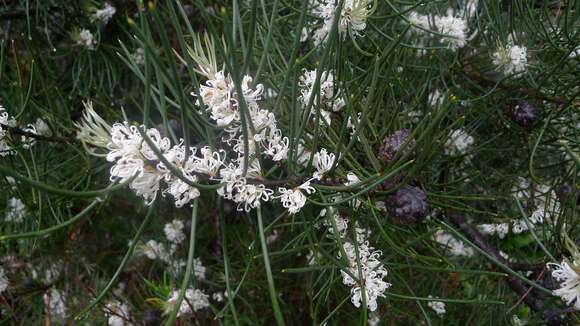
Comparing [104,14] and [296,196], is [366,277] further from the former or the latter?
[104,14]

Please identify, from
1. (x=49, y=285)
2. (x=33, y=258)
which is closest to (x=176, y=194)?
(x=49, y=285)

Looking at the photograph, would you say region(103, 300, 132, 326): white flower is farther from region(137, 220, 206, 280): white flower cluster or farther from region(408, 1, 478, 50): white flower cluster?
region(408, 1, 478, 50): white flower cluster

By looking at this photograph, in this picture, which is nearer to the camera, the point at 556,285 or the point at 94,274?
the point at 556,285

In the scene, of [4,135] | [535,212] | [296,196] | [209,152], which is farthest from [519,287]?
[4,135]

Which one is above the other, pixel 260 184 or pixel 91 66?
pixel 91 66

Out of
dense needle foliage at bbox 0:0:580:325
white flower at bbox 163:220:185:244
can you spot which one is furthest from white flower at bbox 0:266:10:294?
white flower at bbox 163:220:185:244

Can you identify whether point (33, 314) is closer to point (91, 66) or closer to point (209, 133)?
point (91, 66)

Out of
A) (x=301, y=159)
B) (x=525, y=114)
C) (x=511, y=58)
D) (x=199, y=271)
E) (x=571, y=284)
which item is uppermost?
(x=511, y=58)
